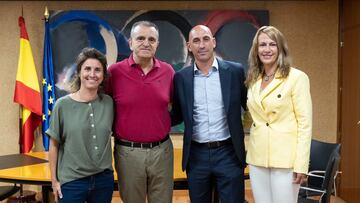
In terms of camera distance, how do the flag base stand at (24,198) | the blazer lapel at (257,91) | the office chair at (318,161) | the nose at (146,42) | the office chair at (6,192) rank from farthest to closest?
the flag base stand at (24,198) < the office chair at (318,161) < the office chair at (6,192) < the nose at (146,42) < the blazer lapel at (257,91)

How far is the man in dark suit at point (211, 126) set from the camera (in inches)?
90.4

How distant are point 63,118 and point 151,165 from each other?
569mm

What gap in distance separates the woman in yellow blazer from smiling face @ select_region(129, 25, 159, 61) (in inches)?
23.1

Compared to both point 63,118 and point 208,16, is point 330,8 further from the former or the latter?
point 63,118

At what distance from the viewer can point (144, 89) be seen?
2.29m

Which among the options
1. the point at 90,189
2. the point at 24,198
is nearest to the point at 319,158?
the point at 90,189

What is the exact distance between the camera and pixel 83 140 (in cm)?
Answer: 207

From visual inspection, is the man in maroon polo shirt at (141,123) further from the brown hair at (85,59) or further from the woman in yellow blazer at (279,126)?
the woman in yellow blazer at (279,126)

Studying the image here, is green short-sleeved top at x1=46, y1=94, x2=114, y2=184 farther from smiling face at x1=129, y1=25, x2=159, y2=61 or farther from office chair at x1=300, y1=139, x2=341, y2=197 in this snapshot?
office chair at x1=300, y1=139, x2=341, y2=197

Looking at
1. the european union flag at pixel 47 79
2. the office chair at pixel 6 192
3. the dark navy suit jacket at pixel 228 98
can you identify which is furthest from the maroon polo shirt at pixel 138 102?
the european union flag at pixel 47 79

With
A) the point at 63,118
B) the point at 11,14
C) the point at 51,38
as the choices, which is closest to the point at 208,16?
the point at 51,38

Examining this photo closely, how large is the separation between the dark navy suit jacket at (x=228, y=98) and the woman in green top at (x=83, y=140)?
17.6 inches

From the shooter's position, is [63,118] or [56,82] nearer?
[63,118]

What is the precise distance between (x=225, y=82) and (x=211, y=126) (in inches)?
10.5
